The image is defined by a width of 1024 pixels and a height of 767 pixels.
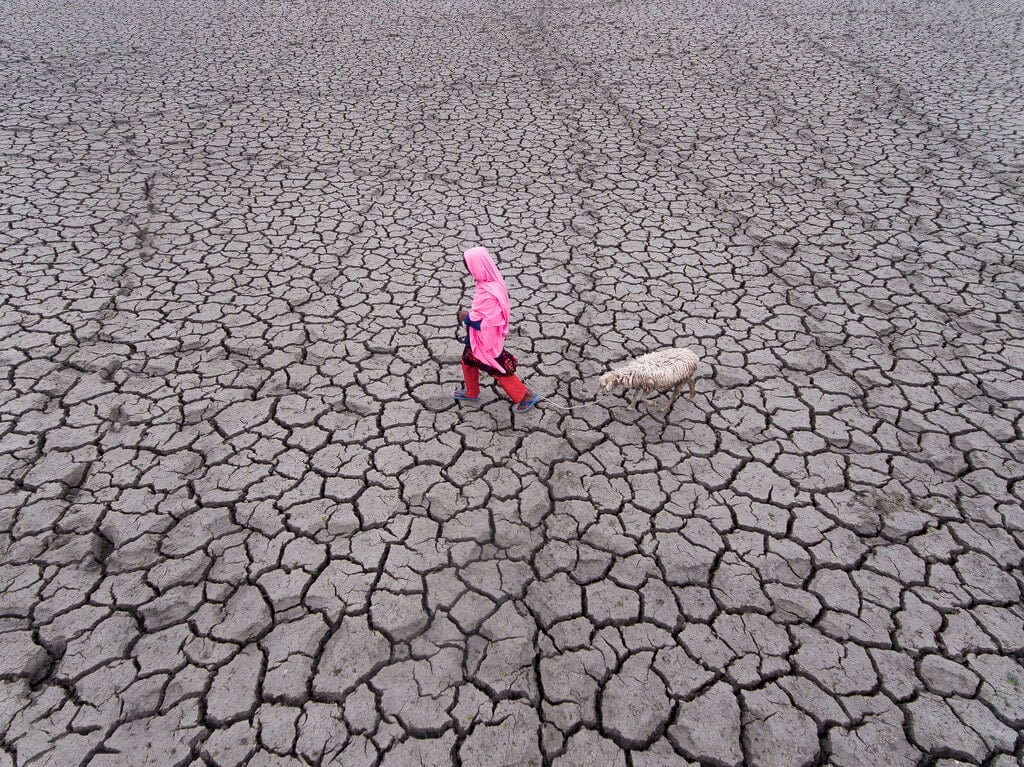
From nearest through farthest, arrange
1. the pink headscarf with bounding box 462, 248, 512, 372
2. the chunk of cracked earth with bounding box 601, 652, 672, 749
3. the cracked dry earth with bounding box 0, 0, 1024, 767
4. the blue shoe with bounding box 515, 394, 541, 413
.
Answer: the chunk of cracked earth with bounding box 601, 652, 672, 749 → the cracked dry earth with bounding box 0, 0, 1024, 767 → the pink headscarf with bounding box 462, 248, 512, 372 → the blue shoe with bounding box 515, 394, 541, 413

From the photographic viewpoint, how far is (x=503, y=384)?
4.25 m

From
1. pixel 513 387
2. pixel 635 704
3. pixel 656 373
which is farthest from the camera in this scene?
pixel 513 387

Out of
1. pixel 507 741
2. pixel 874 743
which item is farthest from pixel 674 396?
pixel 507 741

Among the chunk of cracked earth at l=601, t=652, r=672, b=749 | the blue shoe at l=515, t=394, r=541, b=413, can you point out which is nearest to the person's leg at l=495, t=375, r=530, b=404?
the blue shoe at l=515, t=394, r=541, b=413

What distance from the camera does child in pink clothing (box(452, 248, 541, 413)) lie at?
386cm

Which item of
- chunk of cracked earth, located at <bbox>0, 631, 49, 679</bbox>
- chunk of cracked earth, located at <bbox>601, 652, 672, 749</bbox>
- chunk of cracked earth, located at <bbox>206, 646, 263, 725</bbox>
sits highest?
chunk of cracked earth, located at <bbox>0, 631, 49, 679</bbox>

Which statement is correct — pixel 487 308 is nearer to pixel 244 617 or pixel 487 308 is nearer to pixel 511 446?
pixel 511 446

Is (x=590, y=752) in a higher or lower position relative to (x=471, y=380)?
lower

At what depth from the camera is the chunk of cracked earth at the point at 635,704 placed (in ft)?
9.21

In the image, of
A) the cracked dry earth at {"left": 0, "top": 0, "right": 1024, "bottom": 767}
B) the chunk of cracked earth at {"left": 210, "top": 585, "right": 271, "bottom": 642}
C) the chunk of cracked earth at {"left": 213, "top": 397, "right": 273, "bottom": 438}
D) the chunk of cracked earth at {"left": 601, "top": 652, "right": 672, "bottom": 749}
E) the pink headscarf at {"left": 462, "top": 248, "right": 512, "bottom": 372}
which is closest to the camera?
the chunk of cracked earth at {"left": 601, "top": 652, "right": 672, "bottom": 749}

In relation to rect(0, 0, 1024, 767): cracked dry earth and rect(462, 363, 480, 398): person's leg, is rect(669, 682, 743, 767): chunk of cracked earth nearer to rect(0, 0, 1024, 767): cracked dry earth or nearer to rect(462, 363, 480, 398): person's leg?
rect(0, 0, 1024, 767): cracked dry earth

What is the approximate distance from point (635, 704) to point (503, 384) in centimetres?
208

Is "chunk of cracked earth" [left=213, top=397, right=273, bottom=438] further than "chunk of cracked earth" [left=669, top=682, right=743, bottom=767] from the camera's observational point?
Yes

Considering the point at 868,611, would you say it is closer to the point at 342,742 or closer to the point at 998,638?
the point at 998,638
